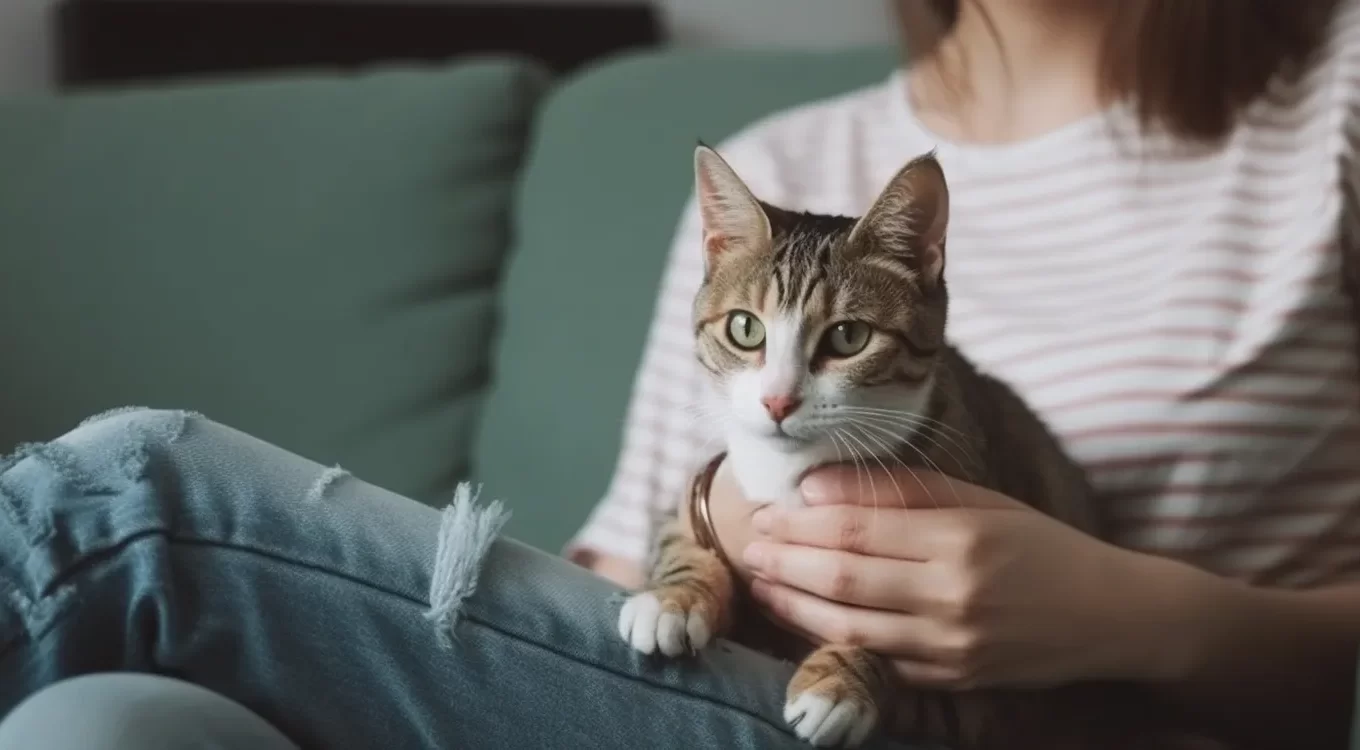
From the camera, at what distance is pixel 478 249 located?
1501 millimetres

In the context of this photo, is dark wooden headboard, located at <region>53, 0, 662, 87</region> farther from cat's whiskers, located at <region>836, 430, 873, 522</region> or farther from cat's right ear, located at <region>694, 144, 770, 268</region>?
cat's whiskers, located at <region>836, 430, 873, 522</region>

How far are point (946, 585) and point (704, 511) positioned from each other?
182 mm

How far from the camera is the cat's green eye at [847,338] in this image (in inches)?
29.8

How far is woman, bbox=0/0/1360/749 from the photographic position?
71 centimetres

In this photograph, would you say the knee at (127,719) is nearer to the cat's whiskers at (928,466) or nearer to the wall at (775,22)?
the cat's whiskers at (928,466)

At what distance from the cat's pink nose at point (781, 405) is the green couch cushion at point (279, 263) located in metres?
0.78

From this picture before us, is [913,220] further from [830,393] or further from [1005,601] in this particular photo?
[1005,601]

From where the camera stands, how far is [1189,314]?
96cm

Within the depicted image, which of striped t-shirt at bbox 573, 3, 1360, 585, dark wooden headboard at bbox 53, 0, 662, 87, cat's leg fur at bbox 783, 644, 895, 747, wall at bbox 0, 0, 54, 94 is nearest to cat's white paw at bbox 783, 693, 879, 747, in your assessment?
cat's leg fur at bbox 783, 644, 895, 747

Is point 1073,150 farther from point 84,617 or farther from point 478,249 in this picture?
point 84,617

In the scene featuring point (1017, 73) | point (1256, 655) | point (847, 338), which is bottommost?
point (1256, 655)

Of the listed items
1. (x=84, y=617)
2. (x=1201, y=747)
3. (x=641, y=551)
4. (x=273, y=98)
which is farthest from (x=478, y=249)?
(x=1201, y=747)

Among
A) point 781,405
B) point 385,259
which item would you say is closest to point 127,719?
point 781,405

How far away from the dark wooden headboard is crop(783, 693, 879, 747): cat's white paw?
1510mm
